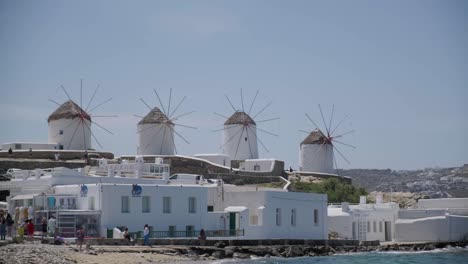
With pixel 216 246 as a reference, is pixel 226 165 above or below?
above

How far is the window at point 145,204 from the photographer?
40.0 meters

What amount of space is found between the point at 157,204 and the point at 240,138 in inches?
1520

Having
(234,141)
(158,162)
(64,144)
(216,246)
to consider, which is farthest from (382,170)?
(216,246)

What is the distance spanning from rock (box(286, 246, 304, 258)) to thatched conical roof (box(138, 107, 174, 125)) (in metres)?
31.8

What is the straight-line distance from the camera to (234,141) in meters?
79.1

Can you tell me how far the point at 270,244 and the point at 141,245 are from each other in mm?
8474

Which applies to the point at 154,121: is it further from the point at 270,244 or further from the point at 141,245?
the point at 141,245

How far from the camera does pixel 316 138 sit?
79938 mm

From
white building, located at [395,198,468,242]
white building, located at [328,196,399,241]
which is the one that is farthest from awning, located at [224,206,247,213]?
white building, located at [395,198,468,242]

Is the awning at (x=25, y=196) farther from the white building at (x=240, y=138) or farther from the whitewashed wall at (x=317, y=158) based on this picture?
the whitewashed wall at (x=317, y=158)

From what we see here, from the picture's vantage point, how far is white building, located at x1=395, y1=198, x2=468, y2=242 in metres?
52.7

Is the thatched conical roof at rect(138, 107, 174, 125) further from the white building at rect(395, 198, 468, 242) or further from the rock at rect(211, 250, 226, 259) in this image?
the rock at rect(211, 250, 226, 259)

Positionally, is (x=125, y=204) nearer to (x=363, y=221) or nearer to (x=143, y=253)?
A: (x=143, y=253)

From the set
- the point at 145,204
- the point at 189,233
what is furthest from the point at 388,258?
the point at 145,204
